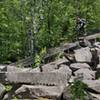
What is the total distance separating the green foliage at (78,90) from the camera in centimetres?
713

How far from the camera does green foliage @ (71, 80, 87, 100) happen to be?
713 centimetres

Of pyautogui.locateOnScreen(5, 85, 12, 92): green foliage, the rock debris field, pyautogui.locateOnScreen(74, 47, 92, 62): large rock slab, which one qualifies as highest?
pyautogui.locateOnScreen(74, 47, 92, 62): large rock slab

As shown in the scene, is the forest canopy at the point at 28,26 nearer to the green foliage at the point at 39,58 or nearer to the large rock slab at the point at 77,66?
the green foliage at the point at 39,58

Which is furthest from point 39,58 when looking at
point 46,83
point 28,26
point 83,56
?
point 46,83

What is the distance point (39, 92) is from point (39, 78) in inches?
24.3

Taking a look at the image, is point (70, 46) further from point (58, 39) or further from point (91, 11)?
point (91, 11)

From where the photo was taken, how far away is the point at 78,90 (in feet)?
24.0

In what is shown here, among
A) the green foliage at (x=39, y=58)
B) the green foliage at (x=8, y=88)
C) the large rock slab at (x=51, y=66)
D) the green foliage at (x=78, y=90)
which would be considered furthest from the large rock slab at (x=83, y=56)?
the green foliage at (x=78, y=90)

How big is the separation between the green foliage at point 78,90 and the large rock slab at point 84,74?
1190mm

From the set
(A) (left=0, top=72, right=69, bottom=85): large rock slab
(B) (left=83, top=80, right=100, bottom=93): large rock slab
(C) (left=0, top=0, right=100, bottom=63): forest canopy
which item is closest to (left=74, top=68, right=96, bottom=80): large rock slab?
(A) (left=0, top=72, right=69, bottom=85): large rock slab

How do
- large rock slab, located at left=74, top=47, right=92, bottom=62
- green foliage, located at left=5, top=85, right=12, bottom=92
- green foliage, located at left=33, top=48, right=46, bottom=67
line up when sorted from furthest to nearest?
green foliage, located at left=33, top=48, right=46, bottom=67 → large rock slab, located at left=74, top=47, right=92, bottom=62 → green foliage, located at left=5, top=85, right=12, bottom=92

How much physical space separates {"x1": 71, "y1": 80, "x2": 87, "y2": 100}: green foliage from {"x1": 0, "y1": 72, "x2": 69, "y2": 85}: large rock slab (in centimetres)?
69

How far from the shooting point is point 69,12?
15.3 m

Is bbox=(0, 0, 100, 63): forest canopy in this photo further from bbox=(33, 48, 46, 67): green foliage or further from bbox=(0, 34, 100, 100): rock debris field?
bbox=(0, 34, 100, 100): rock debris field
